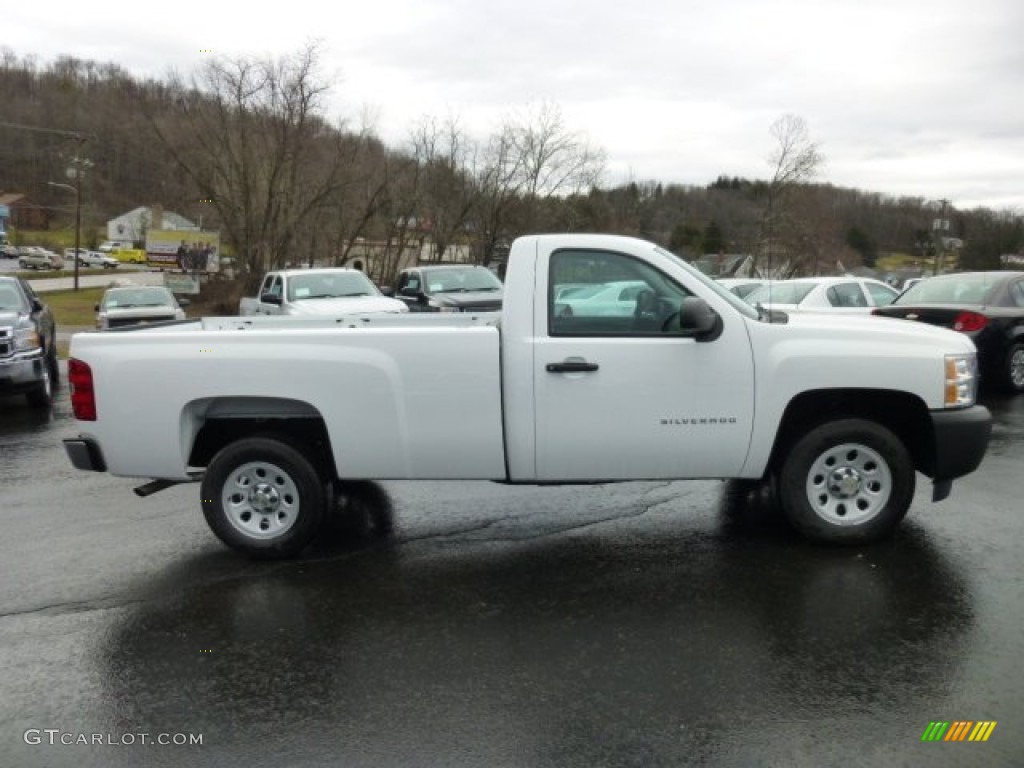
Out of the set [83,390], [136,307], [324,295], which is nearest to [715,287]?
[83,390]

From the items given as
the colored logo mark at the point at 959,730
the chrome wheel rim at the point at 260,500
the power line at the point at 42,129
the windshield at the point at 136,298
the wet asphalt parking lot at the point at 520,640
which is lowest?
the colored logo mark at the point at 959,730

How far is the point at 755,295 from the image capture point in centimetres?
1625

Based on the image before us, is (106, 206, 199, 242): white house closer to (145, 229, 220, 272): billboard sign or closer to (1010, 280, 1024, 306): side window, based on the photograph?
(145, 229, 220, 272): billboard sign

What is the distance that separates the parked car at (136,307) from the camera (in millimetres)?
18766

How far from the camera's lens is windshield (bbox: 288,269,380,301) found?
15.2m

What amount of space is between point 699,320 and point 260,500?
2900 millimetres

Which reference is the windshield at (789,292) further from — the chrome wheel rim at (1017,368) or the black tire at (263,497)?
the black tire at (263,497)

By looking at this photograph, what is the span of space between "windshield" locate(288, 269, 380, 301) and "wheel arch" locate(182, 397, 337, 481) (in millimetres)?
9898

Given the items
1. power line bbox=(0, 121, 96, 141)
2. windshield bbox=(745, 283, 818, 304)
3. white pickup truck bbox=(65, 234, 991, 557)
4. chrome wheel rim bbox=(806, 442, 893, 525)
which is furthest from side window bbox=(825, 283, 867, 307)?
power line bbox=(0, 121, 96, 141)

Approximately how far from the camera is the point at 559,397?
16.7 feet

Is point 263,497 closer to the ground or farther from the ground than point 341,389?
closer to the ground

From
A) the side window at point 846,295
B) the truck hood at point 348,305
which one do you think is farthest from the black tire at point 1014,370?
the truck hood at point 348,305

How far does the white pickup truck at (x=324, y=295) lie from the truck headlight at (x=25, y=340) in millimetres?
4169

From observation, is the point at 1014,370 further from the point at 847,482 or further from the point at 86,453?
the point at 86,453
